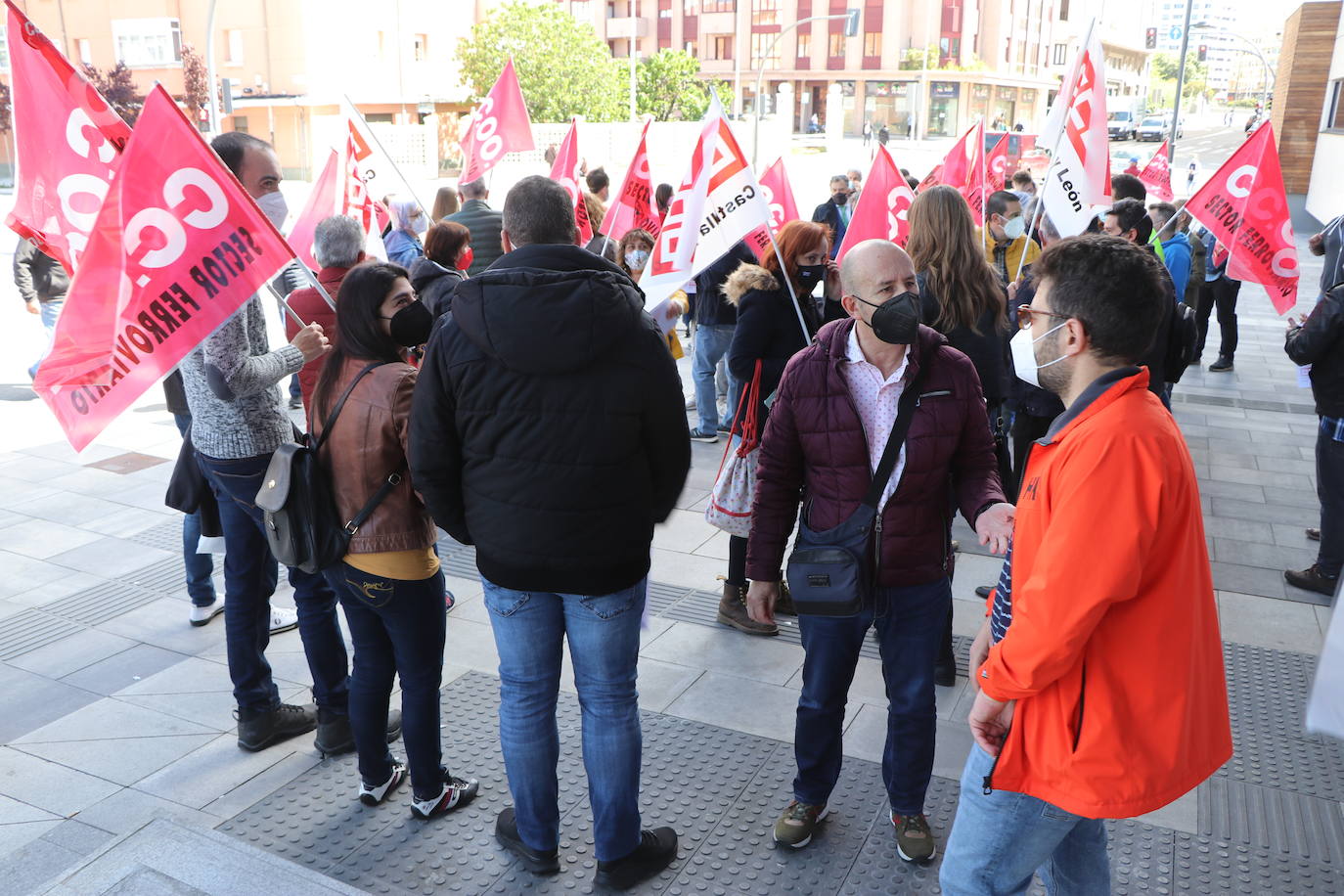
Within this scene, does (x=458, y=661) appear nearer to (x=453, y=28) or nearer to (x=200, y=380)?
(x=200, y=380)

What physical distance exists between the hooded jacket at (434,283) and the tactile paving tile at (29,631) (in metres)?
2.32

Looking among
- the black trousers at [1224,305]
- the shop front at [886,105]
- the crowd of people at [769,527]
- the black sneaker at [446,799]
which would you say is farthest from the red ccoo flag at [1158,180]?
the shop front at [886,105]

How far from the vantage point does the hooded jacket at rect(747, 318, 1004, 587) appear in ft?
10.1

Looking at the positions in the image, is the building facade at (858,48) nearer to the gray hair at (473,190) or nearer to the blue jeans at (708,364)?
the gray hair at (473,190)

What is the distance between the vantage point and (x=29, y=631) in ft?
16.7

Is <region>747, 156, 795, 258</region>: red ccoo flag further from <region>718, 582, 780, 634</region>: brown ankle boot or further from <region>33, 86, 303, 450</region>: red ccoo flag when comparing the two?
<region>33, 86, 303, 450</region>: red ccoo flag

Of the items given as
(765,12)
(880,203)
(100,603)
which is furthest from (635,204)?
(765,12)

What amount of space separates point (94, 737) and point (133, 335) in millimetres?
1721

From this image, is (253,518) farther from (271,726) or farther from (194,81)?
(194,81)

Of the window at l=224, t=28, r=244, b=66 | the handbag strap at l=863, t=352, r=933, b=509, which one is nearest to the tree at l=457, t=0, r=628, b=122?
the window at l=224, t=28, r=244, b=66

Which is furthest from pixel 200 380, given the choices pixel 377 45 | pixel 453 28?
pixel 453 28

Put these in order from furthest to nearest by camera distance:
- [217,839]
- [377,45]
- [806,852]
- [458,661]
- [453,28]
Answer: [453,28] → [377,45] → [458,661] → [806,852] → [217,839]

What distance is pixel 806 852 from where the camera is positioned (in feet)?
11.1

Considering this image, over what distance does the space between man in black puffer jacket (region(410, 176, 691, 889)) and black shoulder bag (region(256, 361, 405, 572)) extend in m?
0.40
